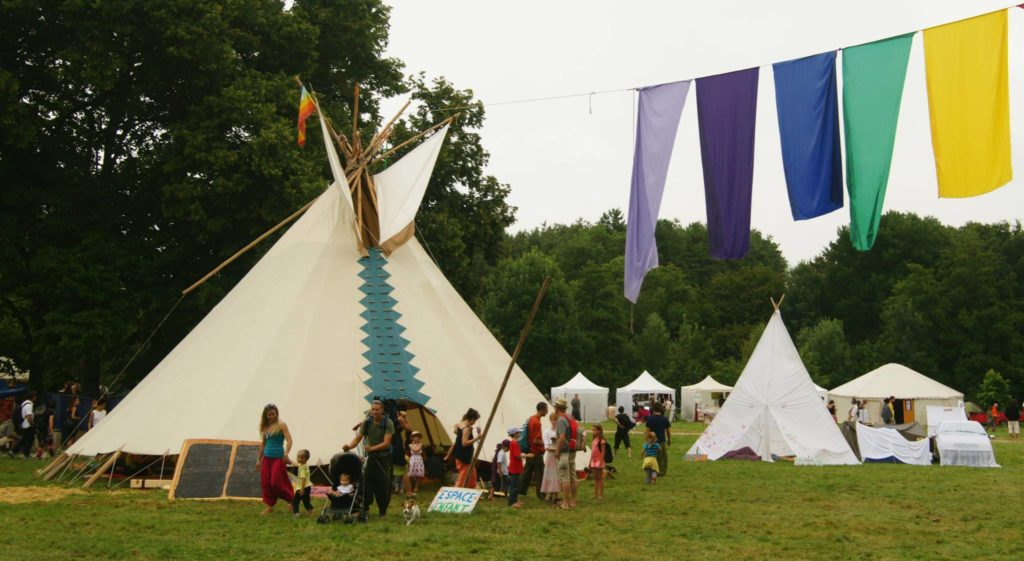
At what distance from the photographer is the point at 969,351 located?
52.8m

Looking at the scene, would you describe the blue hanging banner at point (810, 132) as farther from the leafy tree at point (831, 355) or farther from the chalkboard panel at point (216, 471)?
the leafy tree at point (831, 355)

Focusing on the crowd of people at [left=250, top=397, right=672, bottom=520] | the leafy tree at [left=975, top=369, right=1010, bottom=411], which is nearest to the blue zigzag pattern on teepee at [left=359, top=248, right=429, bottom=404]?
the crowd of people at [left=250, top=397, right=672, bottom=520]

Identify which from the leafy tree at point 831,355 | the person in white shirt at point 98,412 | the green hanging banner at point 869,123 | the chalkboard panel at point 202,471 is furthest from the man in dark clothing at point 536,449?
the leafy tree at point 831,355

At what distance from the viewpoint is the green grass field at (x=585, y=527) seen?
9109mm

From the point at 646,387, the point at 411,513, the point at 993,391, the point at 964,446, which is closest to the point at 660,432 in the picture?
the point at 964,446

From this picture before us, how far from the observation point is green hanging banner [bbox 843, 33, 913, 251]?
12.2 metres

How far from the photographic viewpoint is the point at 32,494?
13.0 meters

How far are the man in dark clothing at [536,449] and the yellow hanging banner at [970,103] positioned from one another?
18.1 feet

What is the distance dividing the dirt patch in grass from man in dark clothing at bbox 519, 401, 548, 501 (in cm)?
581

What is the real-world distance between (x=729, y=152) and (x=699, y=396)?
116ft

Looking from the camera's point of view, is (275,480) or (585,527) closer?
(585,527)

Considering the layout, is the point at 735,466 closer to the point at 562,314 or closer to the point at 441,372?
the point at 441,372

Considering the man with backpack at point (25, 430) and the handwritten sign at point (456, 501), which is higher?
the man with backpack at point (25, 430)

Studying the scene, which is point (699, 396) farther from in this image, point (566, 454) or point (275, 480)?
point (275, 480)
